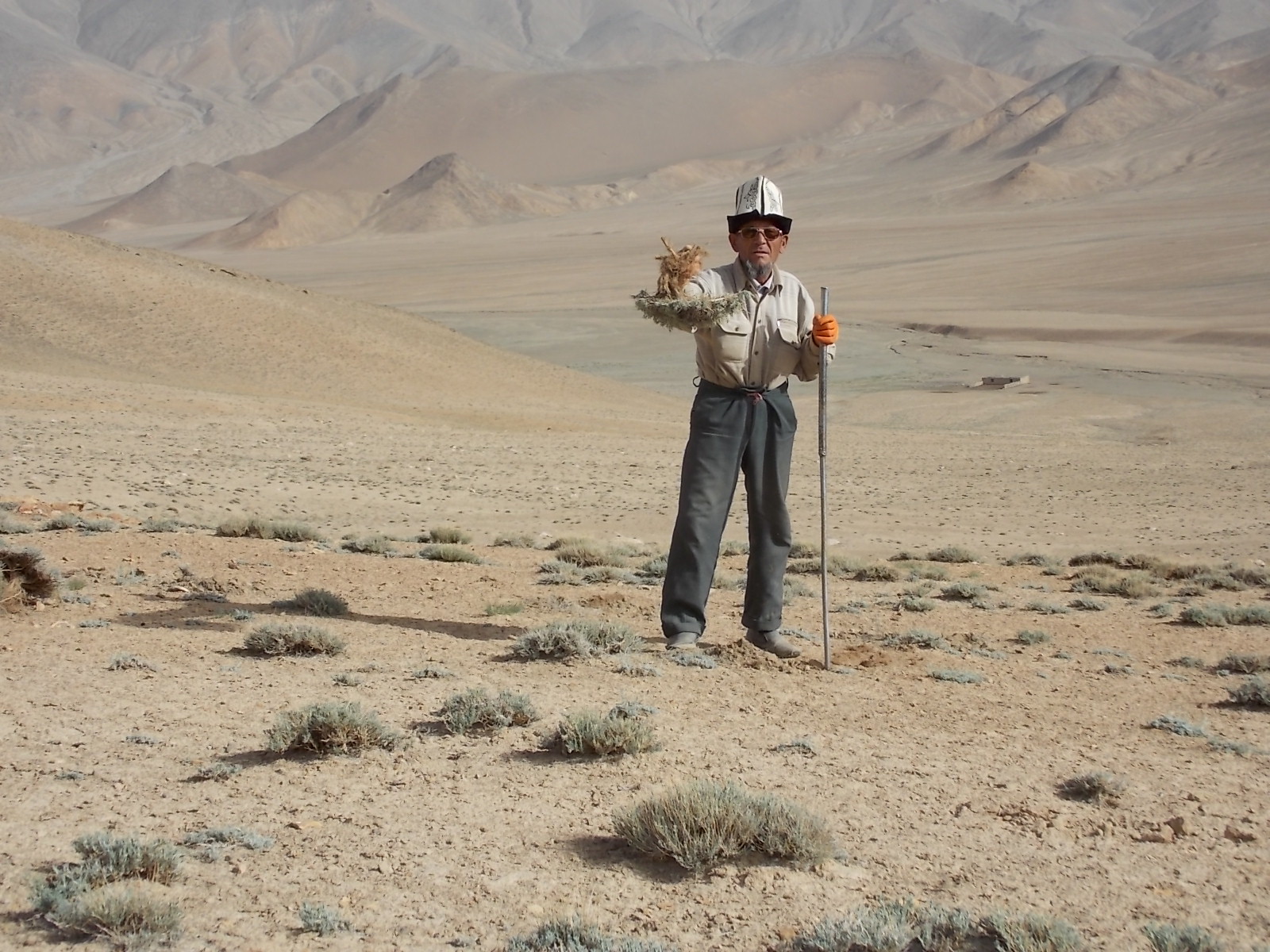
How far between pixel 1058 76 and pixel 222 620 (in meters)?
176

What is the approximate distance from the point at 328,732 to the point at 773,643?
250 cm

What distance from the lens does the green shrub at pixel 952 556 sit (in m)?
12.1

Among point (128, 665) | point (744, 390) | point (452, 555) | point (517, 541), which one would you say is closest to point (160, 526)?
point (452, 555)

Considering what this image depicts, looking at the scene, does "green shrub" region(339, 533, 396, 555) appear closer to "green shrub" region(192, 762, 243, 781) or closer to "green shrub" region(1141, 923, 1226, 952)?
"green shrub" region(192, 762, 243, 781)

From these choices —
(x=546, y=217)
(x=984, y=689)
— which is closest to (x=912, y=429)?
(x=984, y=689)

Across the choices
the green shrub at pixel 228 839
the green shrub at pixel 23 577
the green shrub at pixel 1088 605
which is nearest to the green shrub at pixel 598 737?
the green shrub at pixel 228 839

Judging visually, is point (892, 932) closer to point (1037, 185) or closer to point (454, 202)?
point (1037, 185)

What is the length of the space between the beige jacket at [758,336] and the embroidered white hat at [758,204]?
21 cm

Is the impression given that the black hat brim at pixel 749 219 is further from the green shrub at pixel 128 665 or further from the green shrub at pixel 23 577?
the green shrub at pixel 23 577

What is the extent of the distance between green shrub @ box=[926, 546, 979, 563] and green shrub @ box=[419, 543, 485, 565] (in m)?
4.41

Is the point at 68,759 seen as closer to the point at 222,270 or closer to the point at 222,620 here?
the point at 222,620

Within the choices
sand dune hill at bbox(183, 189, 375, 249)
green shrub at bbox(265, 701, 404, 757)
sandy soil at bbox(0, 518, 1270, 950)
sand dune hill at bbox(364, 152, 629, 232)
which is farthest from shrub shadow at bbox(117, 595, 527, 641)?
sand dune hill at bbox(364, 152, 629, 232)

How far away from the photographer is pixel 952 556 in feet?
39.8

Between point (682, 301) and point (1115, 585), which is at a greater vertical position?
point (682, 301)
